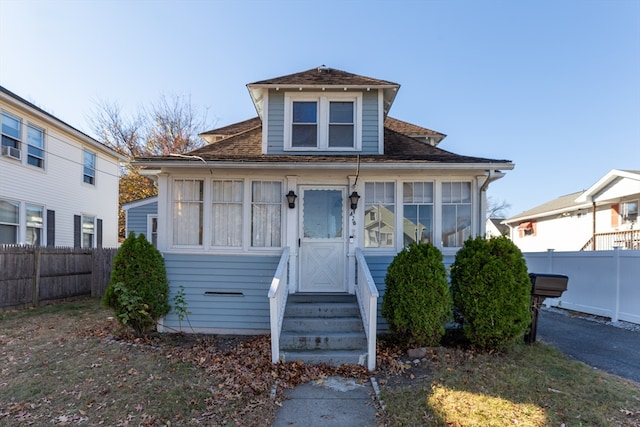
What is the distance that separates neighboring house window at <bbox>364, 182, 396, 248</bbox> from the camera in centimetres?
690

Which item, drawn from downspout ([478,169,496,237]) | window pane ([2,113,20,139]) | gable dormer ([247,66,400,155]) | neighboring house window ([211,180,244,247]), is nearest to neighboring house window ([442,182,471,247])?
downspout ([478,169,496,237])

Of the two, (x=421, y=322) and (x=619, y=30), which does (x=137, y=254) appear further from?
(x=619, y=30)

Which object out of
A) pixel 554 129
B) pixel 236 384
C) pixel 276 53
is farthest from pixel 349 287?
pixel 554 129

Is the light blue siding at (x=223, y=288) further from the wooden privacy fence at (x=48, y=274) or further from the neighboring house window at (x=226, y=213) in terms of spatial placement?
the wooden privacy fence at (x=48, y=274)

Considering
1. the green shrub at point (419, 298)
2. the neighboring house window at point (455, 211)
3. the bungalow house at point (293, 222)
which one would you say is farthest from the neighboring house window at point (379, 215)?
the green shrub at point (419, 298)

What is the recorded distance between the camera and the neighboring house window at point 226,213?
6855 mm

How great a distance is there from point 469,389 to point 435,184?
3836 mm

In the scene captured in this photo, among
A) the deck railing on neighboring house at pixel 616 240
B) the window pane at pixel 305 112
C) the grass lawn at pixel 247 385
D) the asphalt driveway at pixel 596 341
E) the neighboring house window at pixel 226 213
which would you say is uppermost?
the window pane at pixel 305 112

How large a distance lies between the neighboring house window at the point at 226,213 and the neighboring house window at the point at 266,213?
0.89 feet

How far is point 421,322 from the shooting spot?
5.19 m

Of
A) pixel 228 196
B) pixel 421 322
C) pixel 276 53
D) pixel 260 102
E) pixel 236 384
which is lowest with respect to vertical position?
pixel 236 384

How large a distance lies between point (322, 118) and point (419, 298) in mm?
4227

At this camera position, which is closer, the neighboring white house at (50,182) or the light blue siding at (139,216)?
the neighboring white house at (50,182)

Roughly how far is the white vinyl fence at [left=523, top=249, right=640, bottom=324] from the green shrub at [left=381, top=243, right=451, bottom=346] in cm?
532
